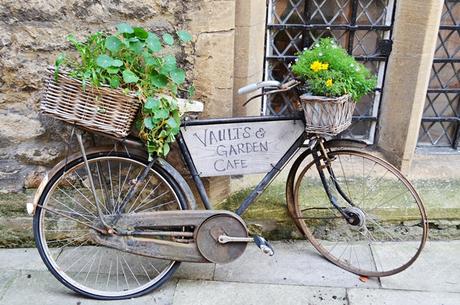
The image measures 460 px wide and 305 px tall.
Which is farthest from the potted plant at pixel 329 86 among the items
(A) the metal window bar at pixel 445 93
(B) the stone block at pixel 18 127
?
(B) the stone block at pixel 18 127

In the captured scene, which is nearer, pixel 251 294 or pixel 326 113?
pixel 326 113

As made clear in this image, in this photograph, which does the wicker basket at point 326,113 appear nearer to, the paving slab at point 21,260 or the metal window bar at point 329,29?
the metal window bar at point 329,29

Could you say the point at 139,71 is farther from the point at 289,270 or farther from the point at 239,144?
the point at 289,270

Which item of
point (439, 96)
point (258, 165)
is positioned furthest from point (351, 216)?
point (439, 96)

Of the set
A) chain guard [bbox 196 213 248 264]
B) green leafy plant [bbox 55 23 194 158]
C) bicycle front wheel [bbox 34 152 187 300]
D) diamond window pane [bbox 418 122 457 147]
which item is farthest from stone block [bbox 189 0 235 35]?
diamond window pane [bbox 418 122 457 147]

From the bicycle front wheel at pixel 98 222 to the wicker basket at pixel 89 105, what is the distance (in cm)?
34

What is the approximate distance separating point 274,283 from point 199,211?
0.63m

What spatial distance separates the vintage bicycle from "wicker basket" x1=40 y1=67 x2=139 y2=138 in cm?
20

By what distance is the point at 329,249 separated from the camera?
10.9ft

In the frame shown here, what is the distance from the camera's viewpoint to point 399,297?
2.90 m

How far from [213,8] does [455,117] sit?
5.99 feet

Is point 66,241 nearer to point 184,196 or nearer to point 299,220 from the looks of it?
point 184,196

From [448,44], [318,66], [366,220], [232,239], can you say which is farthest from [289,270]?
[448,44]

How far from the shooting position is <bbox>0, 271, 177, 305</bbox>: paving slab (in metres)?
2.90
